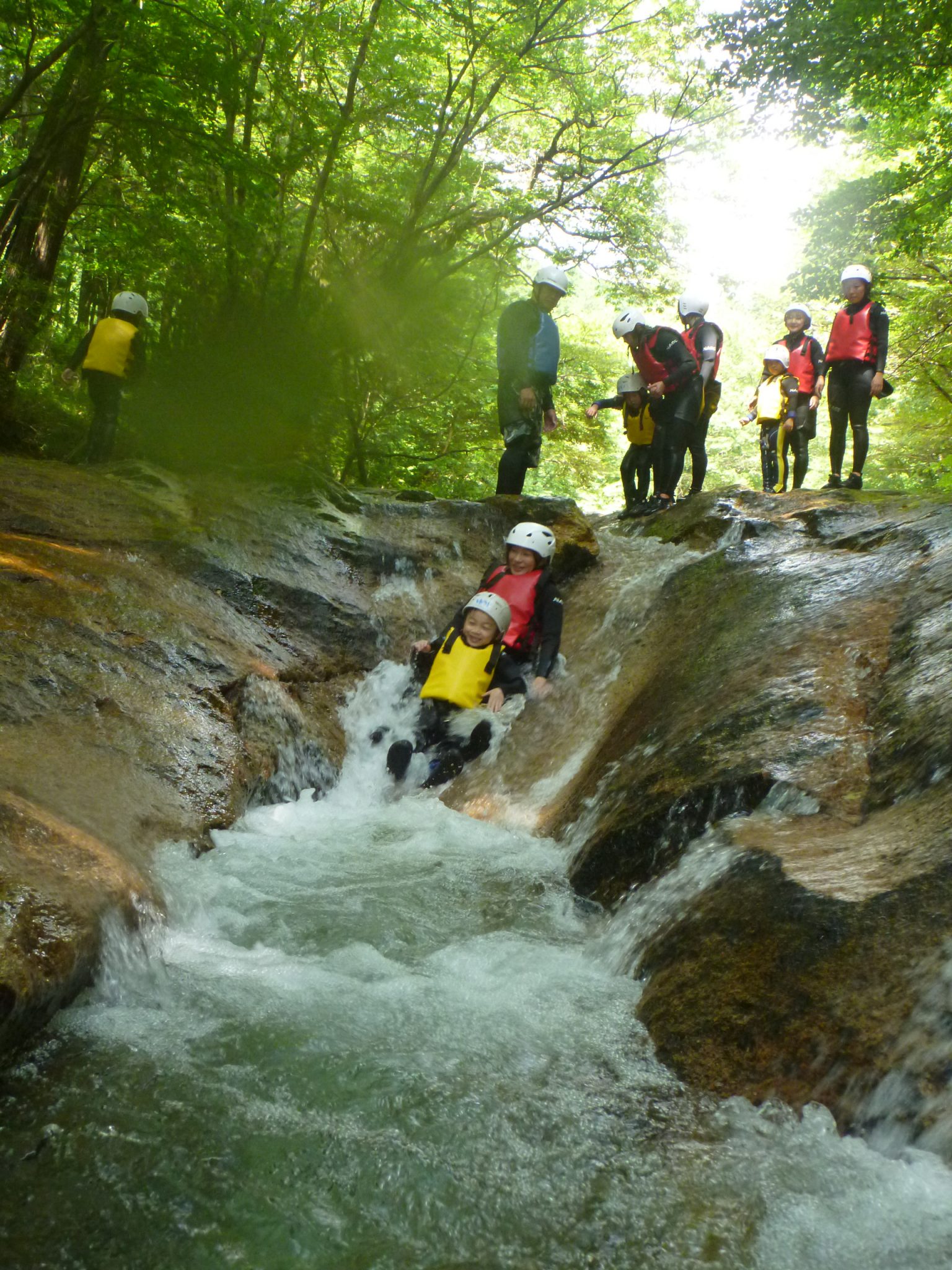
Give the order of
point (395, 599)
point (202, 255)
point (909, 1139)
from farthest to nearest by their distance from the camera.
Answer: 1. point (202, 255)
2. point (395, 599)
3. point (909, 1139)

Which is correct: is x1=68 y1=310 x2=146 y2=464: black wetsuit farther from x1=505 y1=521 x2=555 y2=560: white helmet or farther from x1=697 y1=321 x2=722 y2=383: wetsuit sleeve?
x1=697 y1=321 x2=722 y2=383: wetsuit sleeve

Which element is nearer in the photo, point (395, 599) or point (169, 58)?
point (169, 58)

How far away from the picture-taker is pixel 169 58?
746 centimetres

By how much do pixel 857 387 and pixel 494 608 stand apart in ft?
14.8

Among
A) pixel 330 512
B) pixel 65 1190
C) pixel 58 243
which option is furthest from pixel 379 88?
pixel 65 1190

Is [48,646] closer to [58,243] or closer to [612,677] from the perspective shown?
[612,677]

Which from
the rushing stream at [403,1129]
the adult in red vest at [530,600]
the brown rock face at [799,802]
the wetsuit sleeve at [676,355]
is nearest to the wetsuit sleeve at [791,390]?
the wetsuit sleeve at [676,355]

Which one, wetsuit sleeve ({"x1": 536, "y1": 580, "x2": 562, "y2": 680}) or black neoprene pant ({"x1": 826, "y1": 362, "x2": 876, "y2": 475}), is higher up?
black neoprene pant ({"x1": 826, "y1": 362, "x2": 876, "y2": 475})

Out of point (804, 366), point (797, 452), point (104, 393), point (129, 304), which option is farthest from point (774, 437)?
point (104, 393)

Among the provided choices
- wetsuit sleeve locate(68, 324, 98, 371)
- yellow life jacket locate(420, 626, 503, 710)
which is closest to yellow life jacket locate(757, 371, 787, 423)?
yellow life jacket locate(420, 626, 503, 710)

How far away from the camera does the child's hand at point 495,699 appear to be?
22.0 ft

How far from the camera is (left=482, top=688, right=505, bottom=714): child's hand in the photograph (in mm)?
6719

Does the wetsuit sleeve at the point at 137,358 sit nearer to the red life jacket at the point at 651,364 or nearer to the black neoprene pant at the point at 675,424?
the red life jacket at the point at 651,364

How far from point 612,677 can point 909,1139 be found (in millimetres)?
4632
